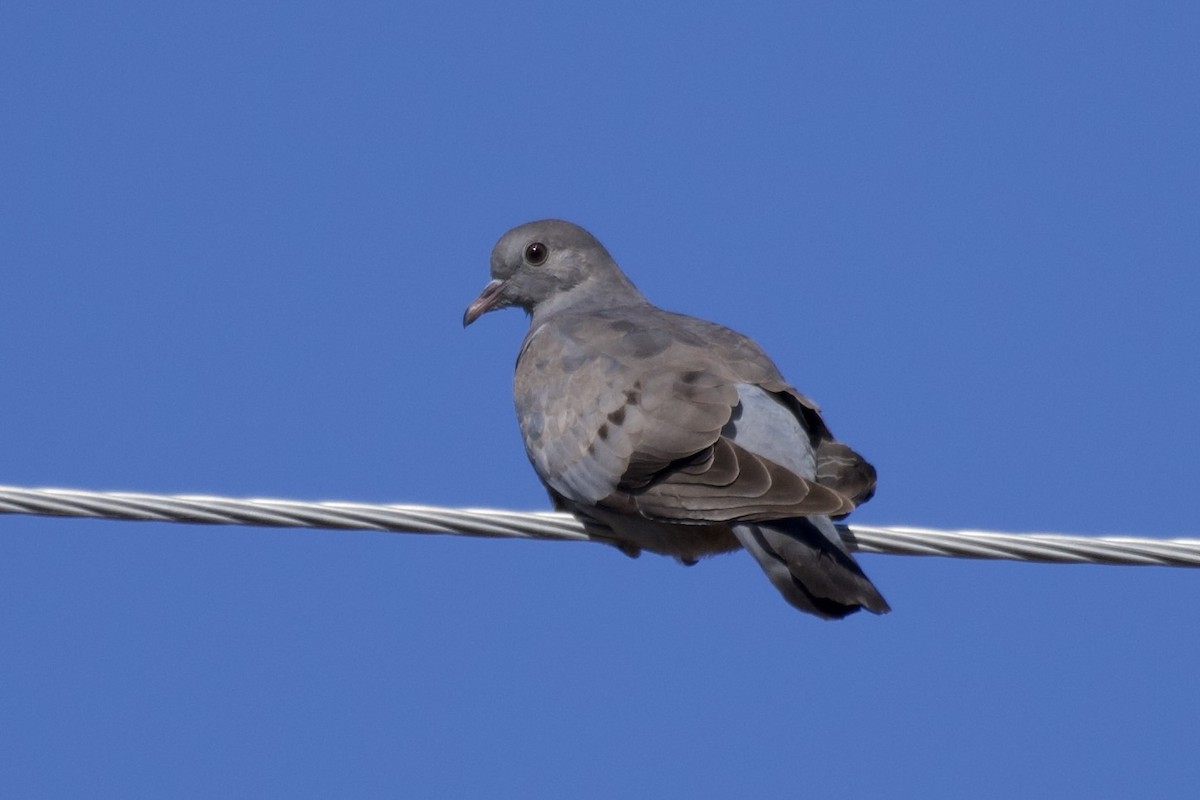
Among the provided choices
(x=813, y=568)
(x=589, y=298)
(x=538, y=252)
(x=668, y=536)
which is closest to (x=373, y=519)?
(x=813, y=568)

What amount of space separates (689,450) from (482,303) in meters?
3.03

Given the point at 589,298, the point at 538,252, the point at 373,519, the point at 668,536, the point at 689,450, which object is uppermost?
the point at 538,252

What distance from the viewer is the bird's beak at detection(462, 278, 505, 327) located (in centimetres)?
861

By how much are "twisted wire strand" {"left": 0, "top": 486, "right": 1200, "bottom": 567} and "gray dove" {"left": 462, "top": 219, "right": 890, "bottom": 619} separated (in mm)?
715

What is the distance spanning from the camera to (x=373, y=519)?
4.63m

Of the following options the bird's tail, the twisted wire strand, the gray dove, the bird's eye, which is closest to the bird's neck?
the bird's eye

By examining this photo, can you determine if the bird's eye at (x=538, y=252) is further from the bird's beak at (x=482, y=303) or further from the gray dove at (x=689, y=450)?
the gray dove at (x=689, y=450)

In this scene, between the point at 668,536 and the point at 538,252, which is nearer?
the point at 668,536

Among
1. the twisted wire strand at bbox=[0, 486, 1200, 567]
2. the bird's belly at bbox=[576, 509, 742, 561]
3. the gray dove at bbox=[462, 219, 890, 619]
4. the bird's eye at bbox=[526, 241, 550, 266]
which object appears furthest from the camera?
the bird's eye at bbox=[526, 241, 550, 266]

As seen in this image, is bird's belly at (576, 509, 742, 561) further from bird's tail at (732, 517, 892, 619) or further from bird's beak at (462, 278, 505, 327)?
bird's beak at (462, 278, 505, 327)

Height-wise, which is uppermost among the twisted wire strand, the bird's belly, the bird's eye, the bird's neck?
the bird's eye

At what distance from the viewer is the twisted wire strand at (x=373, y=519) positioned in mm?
4504

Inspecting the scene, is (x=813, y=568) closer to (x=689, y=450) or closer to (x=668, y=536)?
(x=689, y=450)

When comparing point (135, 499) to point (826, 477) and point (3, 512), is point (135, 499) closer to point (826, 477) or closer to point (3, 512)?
point (3, 512)
